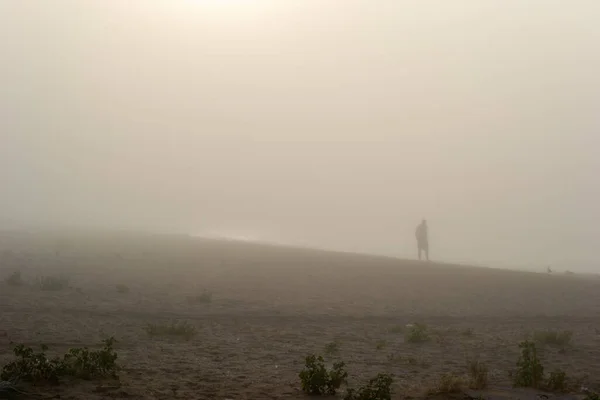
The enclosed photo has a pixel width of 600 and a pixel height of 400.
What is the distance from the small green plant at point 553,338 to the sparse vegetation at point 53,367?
1329 cm

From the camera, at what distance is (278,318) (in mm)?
20625

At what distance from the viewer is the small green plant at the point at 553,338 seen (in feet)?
58.2

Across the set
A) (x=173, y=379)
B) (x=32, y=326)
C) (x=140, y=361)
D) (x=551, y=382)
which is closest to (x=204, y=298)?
(x=32, y=326)

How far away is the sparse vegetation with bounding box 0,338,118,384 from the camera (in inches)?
412

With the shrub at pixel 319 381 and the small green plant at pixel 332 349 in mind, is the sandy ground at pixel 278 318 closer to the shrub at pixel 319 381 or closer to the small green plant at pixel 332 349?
the small green plant at pixel 332 349

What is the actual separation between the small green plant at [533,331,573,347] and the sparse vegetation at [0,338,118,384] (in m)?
13.3

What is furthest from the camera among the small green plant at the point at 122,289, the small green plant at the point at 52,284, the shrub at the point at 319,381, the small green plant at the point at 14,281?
the small green plant at the point at 122,289

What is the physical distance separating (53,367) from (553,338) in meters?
14.8

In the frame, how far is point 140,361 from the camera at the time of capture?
532 inches

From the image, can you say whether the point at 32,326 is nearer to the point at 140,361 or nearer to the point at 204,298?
the point at 140,361

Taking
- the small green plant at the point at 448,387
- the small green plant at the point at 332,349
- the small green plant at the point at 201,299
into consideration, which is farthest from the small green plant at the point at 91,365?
the small green plant at the point at 201,299

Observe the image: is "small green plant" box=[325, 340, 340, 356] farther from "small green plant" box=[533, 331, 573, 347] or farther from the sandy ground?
"small green plant" box=[533, 331, 573, 347]

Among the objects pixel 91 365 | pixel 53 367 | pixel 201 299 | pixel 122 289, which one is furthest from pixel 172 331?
pixel 122 289

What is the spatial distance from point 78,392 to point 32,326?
272 inches
